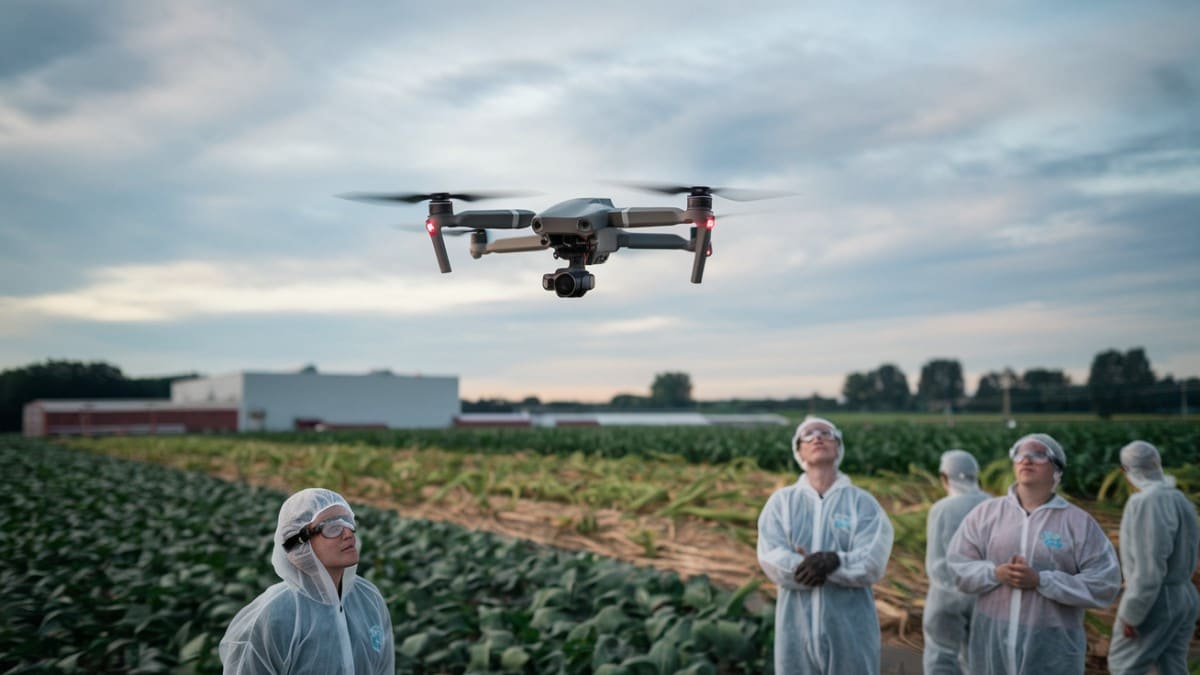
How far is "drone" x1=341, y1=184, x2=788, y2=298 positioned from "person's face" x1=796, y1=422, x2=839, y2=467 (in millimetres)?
3707

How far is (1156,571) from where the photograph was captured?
6.11 meters

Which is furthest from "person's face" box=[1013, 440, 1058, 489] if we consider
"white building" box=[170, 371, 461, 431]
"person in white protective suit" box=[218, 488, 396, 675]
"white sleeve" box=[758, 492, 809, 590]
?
"white building" box=[170, 371, 461, 431]

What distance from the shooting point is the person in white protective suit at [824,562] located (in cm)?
502

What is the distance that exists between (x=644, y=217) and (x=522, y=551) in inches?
357

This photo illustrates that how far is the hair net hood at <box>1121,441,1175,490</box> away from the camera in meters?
6.28

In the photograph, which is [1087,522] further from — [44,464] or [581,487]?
[44,464]

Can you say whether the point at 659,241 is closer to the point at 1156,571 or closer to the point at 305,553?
the point at 305,553

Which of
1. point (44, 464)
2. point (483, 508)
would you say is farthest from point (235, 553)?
point (44, 464)

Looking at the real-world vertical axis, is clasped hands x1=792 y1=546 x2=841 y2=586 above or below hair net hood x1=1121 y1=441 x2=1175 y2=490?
below

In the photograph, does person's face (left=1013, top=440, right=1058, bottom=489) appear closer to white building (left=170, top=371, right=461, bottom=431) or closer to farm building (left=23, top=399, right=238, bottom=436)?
white building (left=170, top=371, right=461, bottom=431)

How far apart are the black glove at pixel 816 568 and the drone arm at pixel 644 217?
3808mm

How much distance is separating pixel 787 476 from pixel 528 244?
1225 centimetres

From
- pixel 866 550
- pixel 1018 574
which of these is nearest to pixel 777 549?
pixel 866 550

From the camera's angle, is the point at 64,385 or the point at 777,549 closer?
the point at 777,549
